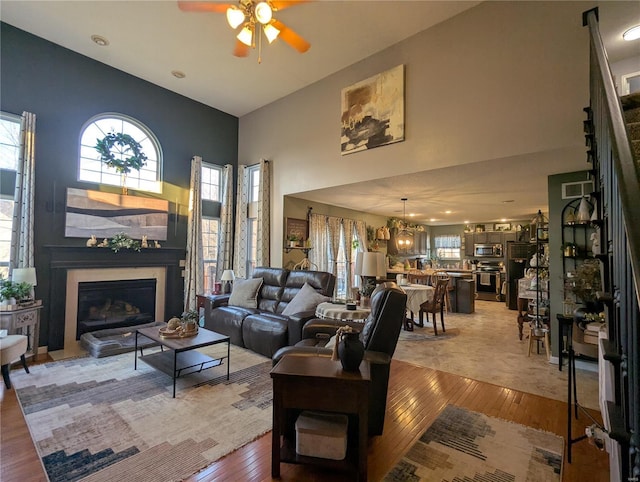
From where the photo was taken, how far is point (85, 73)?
4.74 meters

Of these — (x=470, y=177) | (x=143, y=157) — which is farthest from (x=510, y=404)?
(x=143, y=157)

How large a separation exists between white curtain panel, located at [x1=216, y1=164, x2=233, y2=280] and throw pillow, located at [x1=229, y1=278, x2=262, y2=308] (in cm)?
141

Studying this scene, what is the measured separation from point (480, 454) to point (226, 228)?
5.54 m

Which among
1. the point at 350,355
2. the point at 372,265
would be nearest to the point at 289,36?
the point at 372,265

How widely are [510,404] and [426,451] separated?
4.13 feet

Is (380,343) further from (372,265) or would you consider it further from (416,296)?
(416,296)

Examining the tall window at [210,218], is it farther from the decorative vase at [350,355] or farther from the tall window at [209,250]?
Result: the decorative vase at [350,355]

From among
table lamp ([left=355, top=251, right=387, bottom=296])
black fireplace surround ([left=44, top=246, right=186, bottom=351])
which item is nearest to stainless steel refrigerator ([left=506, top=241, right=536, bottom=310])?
table lamp ([left=355, top=251, right=387, bottom=296])

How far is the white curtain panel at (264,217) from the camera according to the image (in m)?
5.95

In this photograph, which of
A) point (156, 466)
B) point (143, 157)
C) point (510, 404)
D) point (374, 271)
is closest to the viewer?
point (156, 466)

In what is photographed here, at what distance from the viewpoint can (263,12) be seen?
2.87 m

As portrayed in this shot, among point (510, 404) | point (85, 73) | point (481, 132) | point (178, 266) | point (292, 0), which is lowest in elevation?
point (510, 404)

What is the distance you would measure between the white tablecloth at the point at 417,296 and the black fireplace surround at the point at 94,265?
4.21 m

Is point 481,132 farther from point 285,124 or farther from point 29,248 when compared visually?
point 29,248
